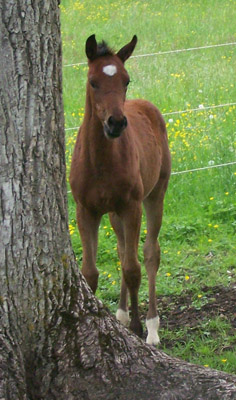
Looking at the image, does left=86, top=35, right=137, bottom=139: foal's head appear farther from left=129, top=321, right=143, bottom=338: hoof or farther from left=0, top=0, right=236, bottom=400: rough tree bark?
left=129, top=321, right=143, bottom=338: hoof

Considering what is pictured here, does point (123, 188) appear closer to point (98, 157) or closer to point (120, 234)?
point (98, 157)

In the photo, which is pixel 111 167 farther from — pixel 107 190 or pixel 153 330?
pixel 153 330

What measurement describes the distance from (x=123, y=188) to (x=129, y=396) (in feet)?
6.11

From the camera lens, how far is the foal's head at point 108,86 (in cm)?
459

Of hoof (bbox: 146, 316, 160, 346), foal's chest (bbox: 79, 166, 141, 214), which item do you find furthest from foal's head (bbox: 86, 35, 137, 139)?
hoof (bbox: 146, 316, 160, 346)

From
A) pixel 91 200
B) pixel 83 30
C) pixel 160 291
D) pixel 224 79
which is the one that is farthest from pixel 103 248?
pixel 83 30

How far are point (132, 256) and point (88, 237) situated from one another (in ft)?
1.11

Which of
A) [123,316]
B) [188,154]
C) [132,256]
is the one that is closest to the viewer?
[132,256]

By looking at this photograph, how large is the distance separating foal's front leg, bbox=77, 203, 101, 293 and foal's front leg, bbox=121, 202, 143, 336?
0.71 ft

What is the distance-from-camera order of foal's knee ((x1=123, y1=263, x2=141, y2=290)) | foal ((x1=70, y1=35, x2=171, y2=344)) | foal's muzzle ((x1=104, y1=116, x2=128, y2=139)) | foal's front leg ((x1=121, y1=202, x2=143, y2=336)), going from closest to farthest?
1. foal's muzzle ((x1=104, y1=116, x2=128, y2=139))
2. foal ((x1=70, y1=35, x2=171, y2=344))
3. foal's front leg ((x1=121, y1=202, x2=143, y2=336))
4. foal's knee ((x1=123, y1=263, x2=141, y2=290))

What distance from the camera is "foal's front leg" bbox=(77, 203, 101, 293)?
16.8 feet

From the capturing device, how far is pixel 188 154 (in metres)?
8.29

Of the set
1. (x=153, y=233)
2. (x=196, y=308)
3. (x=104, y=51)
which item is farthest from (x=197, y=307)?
(x=104, y=51)

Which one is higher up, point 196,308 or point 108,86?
point 108,86
